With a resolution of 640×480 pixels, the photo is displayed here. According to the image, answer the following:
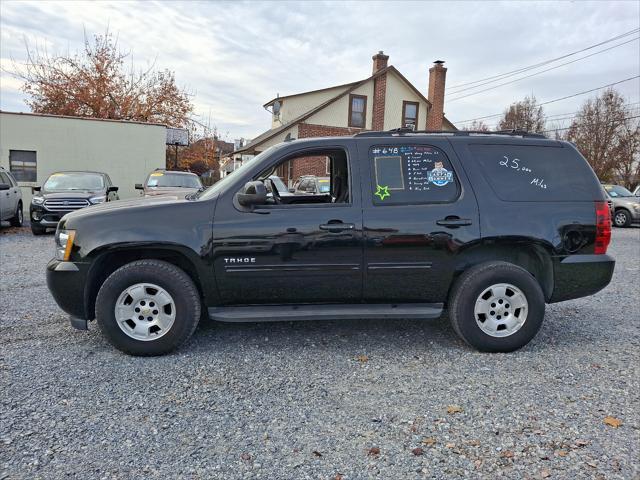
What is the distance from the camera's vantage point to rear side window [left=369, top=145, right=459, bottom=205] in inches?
154

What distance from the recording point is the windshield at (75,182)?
37.7 feet

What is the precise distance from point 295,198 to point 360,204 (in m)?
1.18

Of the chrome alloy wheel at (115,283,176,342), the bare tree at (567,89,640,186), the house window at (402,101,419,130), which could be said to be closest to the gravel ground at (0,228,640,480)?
the chrome alloy wheel at (115,283,176,342)

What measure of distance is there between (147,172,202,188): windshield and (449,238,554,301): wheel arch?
9.95 metres

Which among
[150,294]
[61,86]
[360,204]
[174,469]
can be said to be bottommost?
[174,469]

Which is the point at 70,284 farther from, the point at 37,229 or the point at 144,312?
the point at 37,229

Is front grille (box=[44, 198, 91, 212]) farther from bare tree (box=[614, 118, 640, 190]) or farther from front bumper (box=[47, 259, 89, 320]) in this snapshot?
bare tree (box=[614, 118, 640, 190])

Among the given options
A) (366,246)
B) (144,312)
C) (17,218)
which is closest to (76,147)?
(17,218)

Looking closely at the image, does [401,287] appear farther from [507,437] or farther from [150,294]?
[150,294]

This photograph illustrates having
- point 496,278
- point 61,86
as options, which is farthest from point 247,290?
point 61,86

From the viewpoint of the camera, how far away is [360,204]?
3.84 metres

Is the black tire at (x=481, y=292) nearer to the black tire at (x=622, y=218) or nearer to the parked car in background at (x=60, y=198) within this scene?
the parked car in background at (x=60, y=198)

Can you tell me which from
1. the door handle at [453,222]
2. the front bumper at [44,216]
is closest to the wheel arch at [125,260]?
the door handle at [453,222]

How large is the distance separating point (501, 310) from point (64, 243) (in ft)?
12.5
